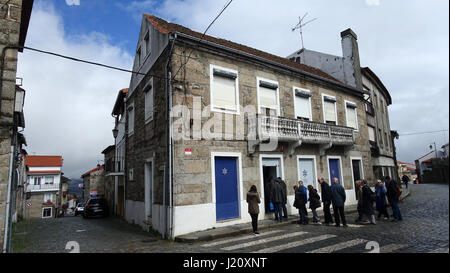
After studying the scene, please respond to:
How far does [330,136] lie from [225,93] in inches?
251

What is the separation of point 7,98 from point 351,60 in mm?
19341

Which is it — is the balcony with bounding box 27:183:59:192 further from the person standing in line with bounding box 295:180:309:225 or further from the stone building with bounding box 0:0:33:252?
the person standing in line with bounding box 295:180:309:225

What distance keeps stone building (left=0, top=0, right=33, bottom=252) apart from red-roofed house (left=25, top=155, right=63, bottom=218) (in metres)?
40.1

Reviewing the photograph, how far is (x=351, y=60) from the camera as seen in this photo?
60.6 ft

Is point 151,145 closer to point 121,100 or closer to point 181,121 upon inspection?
point 181,121

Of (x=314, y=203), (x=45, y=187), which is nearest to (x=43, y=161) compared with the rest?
(x=45, y=187)

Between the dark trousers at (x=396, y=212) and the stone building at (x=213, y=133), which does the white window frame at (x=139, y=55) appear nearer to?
the stone building at (x=213, y=133)

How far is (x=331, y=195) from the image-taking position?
9.27 m

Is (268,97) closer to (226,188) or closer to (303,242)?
(226,188)

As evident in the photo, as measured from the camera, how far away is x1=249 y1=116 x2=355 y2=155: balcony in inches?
424

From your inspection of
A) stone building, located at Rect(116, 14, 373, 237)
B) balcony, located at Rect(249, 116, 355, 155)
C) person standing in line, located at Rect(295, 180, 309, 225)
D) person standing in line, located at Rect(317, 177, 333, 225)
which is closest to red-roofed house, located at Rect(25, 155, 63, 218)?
stone building, located at Rect(116, 14, 373, 237)

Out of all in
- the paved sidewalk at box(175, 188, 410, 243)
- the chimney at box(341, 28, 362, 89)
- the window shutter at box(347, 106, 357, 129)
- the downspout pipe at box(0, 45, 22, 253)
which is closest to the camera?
the downspout pipe at box(0, 45, 22, 253)

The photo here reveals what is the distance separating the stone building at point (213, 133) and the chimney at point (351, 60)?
16.5ft

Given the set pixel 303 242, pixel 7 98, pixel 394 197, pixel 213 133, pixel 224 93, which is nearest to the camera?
pixel 7 98
